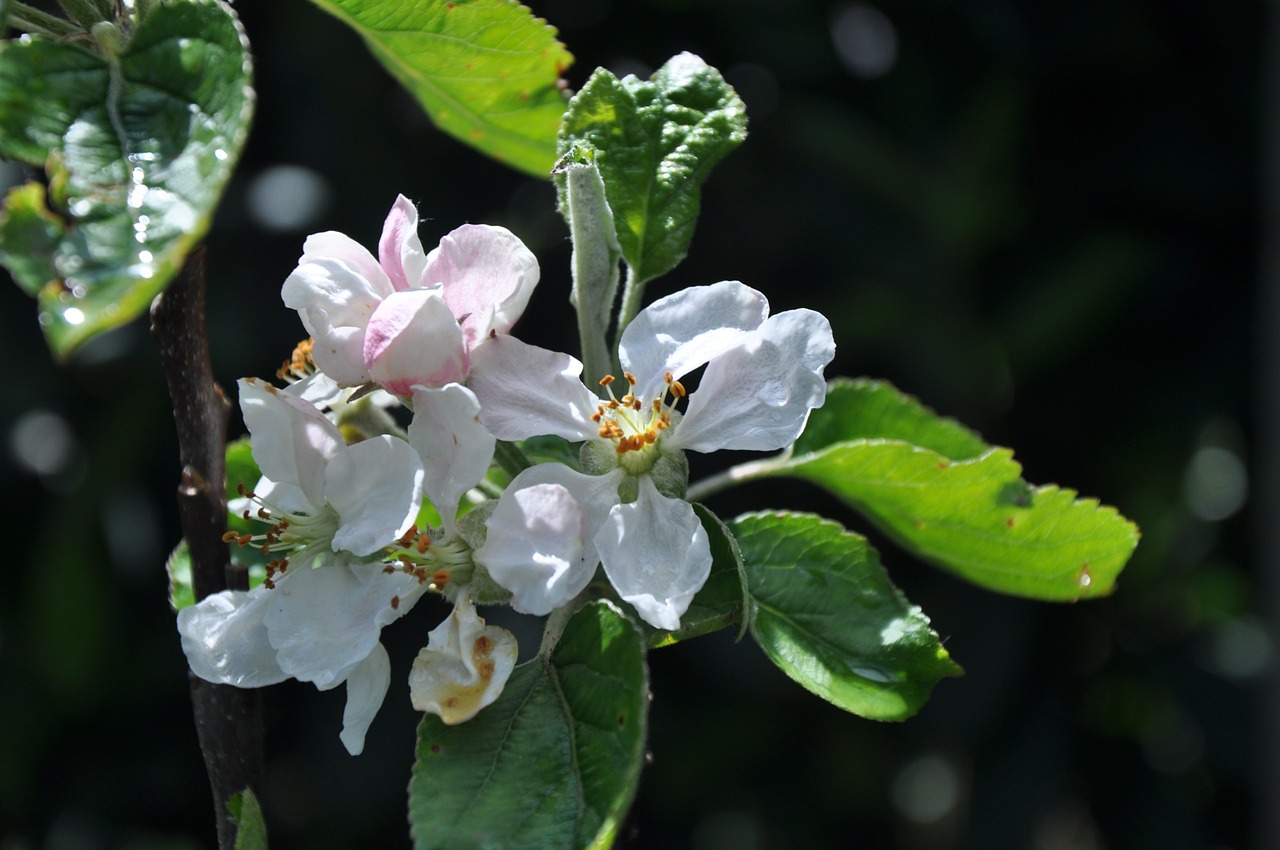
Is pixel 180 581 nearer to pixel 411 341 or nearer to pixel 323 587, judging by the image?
pixel 323 587

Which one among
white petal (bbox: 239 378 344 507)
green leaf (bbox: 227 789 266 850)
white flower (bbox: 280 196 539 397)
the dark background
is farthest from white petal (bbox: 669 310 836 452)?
the dark background

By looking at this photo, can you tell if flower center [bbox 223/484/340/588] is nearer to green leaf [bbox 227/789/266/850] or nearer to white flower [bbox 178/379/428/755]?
white flower [bbox 178/379/428/755]

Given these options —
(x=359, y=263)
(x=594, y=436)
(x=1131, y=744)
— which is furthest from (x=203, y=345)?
(x=1131, y=744)

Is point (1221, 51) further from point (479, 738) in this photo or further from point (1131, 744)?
point (479, 738)

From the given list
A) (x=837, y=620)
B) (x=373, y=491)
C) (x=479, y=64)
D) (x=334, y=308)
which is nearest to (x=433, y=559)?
(x=373, y=491)

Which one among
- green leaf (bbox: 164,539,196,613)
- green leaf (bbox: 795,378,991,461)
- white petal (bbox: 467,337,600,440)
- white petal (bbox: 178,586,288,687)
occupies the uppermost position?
white petal (bbox: 467,337,600,440)
